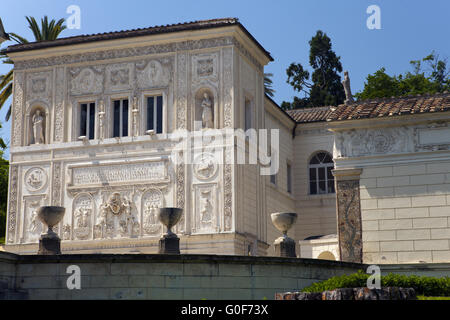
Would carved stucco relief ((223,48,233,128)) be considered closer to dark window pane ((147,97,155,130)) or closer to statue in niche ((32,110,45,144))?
dark window pane ((147,97,155,130))

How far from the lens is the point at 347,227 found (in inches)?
945

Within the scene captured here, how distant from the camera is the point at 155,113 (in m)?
34.4

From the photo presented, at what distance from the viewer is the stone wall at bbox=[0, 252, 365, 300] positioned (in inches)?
671

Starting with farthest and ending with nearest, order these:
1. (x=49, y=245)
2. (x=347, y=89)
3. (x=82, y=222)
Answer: (x=82, y=222)
(x=347, y=89)
(x=49, y=245)

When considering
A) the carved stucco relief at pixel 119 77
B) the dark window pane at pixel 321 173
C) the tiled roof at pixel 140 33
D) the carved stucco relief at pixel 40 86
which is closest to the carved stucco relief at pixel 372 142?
the tiled roof at pixel 140 33

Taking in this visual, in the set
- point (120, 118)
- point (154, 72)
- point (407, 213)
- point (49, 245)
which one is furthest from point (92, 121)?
point (49, 245)

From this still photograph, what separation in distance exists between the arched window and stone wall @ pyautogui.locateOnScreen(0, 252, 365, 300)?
82.8 ft

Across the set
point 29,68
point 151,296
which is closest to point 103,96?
point 29,68

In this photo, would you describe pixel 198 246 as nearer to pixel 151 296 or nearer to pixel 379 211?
pixel 379 211

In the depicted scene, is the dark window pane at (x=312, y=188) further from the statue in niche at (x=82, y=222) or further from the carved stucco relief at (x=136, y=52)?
the statue in niche at (x=82, y=222)

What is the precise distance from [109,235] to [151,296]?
16680 millimetres

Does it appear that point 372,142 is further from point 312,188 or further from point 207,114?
point 312,188

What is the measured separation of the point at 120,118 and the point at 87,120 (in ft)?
5.25

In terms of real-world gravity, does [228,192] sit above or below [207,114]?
below
